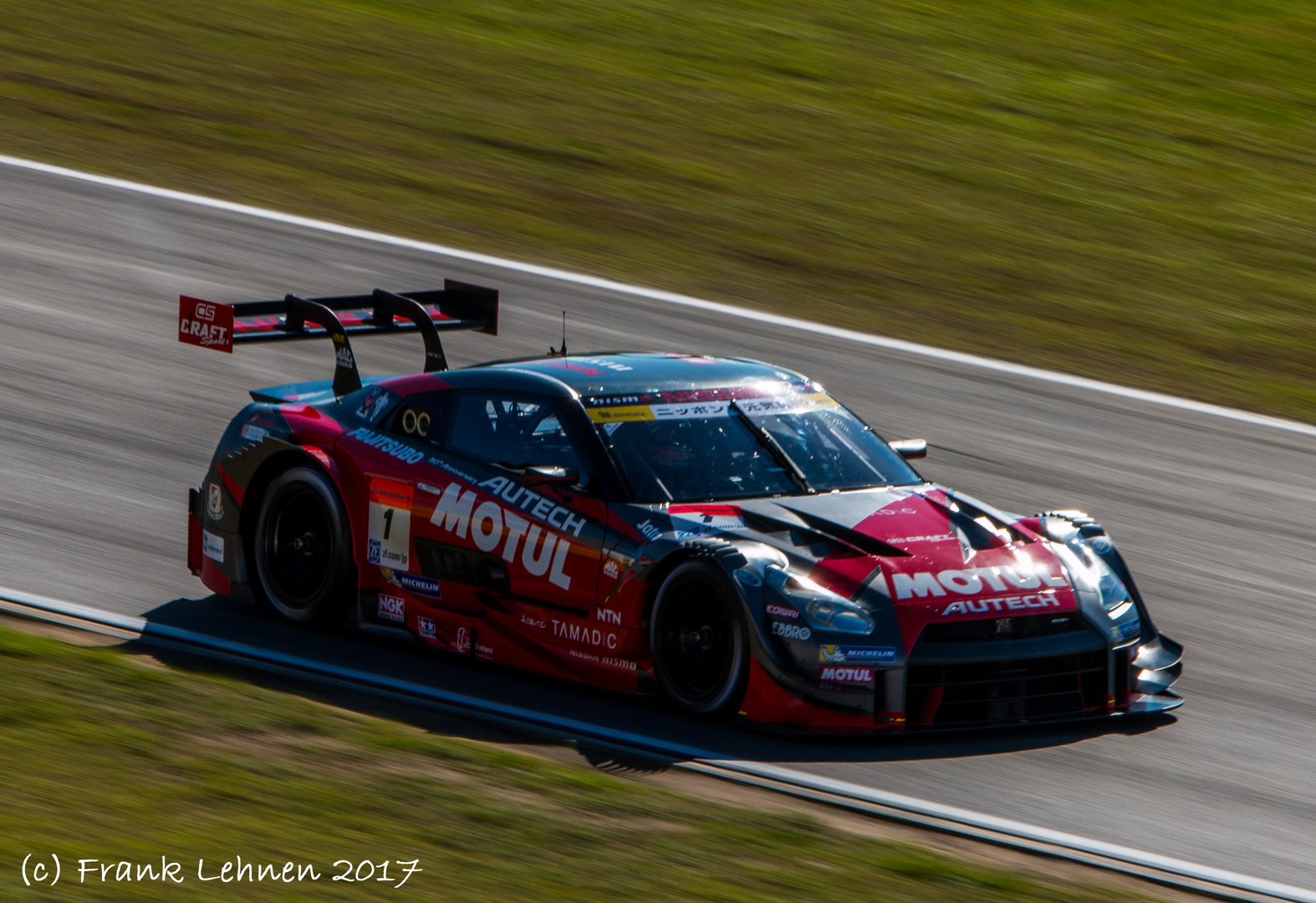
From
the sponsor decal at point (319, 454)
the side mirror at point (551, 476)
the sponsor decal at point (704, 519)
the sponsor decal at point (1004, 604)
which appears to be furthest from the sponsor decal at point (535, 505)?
the sponsor decal at point (1004, 604)

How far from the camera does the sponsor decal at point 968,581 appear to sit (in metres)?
7.11

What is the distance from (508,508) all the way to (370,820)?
2.34 meters

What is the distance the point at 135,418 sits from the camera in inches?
477

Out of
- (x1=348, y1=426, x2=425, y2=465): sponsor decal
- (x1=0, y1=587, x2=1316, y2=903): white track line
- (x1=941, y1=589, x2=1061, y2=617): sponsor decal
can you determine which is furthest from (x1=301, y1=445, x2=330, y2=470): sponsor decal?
(x1=941, y1=589, x2=1061, y2=617): sponsor decal

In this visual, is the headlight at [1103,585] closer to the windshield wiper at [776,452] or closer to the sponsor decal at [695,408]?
the windshield wiper at [776,452]

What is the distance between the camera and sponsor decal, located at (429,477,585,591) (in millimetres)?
7750

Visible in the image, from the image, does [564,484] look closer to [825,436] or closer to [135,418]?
[825,436]

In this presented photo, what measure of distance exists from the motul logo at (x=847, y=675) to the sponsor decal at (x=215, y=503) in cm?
357

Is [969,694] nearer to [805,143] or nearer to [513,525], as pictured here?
[513,525]

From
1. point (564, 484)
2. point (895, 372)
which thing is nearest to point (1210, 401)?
point (895, 372)

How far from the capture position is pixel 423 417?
859cm

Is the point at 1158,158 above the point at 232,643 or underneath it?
above

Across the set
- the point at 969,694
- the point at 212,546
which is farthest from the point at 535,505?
the point at 212,546

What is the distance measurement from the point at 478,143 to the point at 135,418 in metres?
7.15
